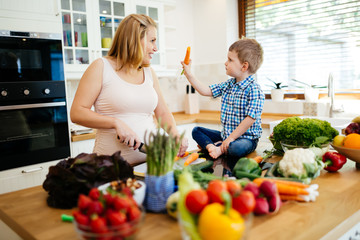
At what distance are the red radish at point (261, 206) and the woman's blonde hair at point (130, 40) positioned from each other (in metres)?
1.01

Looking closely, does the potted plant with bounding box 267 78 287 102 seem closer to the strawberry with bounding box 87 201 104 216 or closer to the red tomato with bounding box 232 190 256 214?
the red tomato with bounding box 232 190 256 214

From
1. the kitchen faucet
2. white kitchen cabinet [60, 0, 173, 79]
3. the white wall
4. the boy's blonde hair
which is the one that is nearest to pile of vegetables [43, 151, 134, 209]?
the boy's blonde hair

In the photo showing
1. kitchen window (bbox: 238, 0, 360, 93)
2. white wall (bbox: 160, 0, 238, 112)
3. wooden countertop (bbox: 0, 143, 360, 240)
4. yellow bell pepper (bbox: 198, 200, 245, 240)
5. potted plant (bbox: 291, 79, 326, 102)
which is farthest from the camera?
white wall (bbox: 160, 0, 238, 112)

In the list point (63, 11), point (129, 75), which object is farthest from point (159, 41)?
point (129, 75)

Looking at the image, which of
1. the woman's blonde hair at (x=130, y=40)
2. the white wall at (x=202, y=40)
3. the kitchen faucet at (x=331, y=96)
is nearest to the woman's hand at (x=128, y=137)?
the woman's blonde hair at (x=130, y=40)

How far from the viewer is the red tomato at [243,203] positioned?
0.71 m

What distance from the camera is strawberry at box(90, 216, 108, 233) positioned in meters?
0.66

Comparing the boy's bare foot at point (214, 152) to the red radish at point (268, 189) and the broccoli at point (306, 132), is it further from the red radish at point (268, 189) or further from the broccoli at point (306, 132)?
the red radish at point (268, 189)

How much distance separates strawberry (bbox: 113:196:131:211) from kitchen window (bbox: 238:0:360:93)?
9.53 feet

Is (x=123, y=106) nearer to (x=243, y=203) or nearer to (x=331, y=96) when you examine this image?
(x=243, y=203)

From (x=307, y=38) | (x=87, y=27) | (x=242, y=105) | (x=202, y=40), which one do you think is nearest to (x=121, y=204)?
(x=242, y=105)

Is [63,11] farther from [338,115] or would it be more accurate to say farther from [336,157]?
[338,115]

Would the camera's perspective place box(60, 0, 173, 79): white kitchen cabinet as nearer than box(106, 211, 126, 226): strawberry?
No

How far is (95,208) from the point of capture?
715 mm
